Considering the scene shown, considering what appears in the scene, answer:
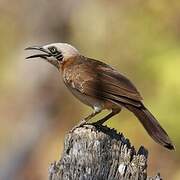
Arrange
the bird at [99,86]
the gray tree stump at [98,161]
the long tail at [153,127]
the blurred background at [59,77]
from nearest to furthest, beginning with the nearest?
the gray tree stump at [98,161]
the long tail at [153,127]
the bird at [99,86]
the blurred background at [59,77]

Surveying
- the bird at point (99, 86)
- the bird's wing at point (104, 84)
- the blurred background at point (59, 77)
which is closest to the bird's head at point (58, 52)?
the bird at point (99, 86)

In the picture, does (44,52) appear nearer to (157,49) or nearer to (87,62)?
(87,62)

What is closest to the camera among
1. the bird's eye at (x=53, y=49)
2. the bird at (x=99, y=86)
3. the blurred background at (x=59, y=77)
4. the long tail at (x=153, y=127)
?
the long tail at (x=153, y=127)

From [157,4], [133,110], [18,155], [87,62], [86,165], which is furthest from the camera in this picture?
[157,4]

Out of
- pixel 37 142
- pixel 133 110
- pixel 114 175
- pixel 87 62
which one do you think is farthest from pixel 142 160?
pixel 37 142

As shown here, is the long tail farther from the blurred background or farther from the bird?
the blurred background

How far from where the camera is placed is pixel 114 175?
4.96 meters

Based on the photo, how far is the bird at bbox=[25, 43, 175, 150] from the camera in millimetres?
6484

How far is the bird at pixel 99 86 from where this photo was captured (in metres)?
6.48

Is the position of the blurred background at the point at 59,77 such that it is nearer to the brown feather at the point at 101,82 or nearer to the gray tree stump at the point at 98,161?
the brown feather at the point at 101,82

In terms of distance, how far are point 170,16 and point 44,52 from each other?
786 centimetres

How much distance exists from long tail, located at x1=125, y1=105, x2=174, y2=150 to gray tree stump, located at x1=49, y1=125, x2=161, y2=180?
744 mm

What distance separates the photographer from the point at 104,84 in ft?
22.5

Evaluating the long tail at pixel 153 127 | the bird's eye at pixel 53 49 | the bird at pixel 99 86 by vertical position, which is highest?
the bird's eye at pixel 53 49
